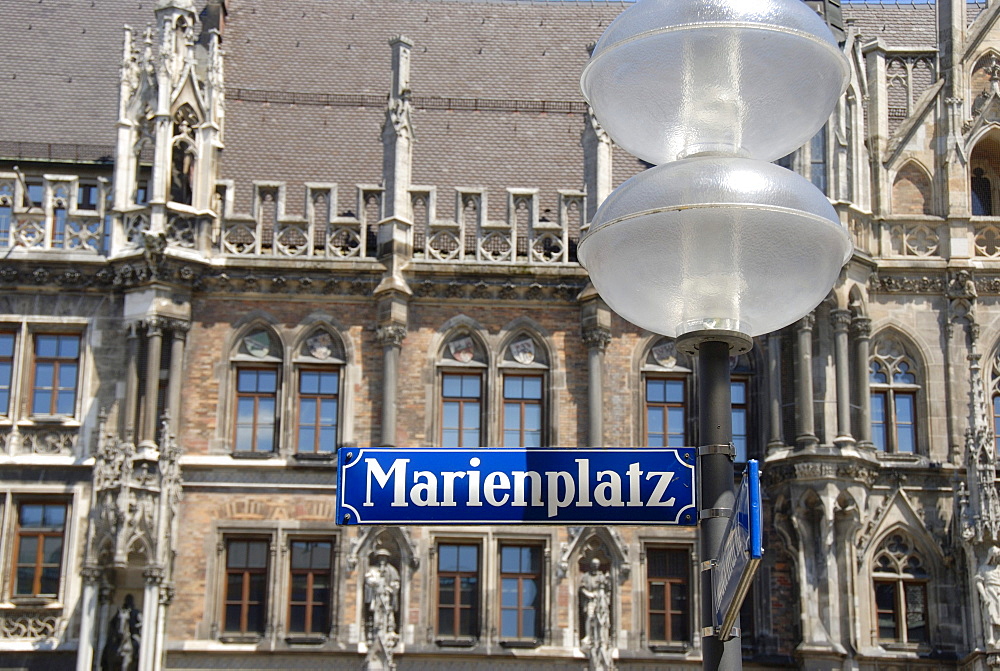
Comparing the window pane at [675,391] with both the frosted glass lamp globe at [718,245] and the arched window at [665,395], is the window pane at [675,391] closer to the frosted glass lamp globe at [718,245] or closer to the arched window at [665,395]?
the arched window at [665,395]

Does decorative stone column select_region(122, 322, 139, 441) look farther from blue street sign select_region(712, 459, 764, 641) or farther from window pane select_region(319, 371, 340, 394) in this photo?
blue street sign select_region(712, 459, 764, 641)

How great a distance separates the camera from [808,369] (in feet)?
73.6

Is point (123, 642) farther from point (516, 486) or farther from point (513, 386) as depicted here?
point (516, 486)

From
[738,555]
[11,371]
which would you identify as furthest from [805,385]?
[738,555]

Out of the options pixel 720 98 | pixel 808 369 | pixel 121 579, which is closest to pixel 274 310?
pixel 121 579

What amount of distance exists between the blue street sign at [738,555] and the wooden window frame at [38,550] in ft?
57.4

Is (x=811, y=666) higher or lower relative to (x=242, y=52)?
lower

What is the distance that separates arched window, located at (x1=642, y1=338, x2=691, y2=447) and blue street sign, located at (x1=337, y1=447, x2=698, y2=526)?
16304 millimetres

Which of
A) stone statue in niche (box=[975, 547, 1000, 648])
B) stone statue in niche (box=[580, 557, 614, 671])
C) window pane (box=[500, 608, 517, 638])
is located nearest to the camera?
stone statue in niche (box=[975, 547, 1000, 648])

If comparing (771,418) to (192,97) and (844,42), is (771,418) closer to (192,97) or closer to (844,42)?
(844,42)

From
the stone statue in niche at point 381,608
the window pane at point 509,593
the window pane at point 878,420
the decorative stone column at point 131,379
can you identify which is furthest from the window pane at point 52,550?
the window pane at point 878,420

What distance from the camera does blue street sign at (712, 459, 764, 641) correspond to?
5039mm

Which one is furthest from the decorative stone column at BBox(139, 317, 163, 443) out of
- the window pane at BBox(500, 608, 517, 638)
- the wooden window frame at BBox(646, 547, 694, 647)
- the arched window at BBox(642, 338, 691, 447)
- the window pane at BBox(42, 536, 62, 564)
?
the wooden window frame at BBox(646, 547, 694, 647)

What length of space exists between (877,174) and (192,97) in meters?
10.5
